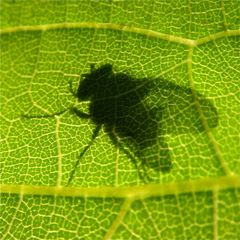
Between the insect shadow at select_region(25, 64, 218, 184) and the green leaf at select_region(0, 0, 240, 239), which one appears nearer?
the green leaf at select_region(0, 0, 240, 239)

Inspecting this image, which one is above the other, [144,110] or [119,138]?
[144,110]

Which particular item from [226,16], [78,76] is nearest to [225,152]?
[226,16]

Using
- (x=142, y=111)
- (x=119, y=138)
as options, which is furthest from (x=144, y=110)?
(x=119, y=138)

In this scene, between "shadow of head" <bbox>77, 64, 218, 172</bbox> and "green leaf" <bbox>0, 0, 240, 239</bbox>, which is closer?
"green leaf" <bbox>0, 0, 240, 239</bbox>

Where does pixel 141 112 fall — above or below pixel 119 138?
above

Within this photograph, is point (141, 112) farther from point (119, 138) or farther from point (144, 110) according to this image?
point (119, 138)
